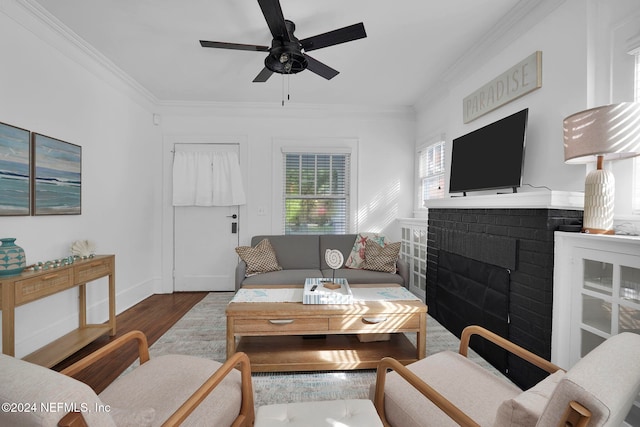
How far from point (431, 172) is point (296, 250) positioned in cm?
216

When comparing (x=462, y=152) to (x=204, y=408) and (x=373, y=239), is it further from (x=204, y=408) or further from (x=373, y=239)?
(x=204, y=408)

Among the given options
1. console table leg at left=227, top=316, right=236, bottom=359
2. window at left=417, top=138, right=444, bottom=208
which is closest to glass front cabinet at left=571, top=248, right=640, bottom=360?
console table leg at left=227, top=316, right=236, bottom=359

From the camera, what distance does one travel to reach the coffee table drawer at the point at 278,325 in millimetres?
2064

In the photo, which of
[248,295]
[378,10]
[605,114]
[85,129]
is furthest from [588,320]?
[85,129]

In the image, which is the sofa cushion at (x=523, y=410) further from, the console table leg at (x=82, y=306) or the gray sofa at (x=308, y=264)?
the console table leg at (x=82, y=306)

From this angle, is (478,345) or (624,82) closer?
(624,82)

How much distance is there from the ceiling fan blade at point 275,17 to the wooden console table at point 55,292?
2321 millimetres

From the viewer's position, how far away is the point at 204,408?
48.5 inches

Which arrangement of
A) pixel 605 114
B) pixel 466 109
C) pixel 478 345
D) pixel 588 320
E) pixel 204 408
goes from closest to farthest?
pixel 204 408 → pixel 605 114 → pixel 588 320 → pixel 478 345 → pixel 466 109

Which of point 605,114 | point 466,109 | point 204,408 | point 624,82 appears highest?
point 466,109

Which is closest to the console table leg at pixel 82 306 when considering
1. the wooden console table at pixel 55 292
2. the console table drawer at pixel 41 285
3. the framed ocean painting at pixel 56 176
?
the wooden console table at pixel 55 292

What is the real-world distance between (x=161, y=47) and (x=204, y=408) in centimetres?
312

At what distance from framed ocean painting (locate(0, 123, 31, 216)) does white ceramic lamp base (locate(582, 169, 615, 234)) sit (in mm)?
3792

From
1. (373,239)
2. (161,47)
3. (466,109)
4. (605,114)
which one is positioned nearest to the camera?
(605,114)
